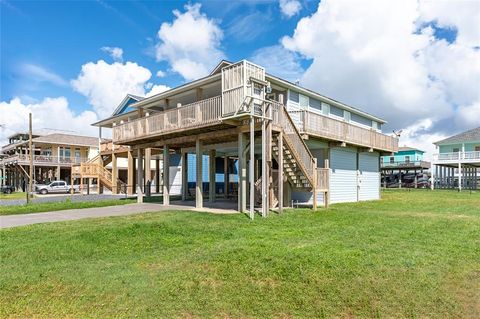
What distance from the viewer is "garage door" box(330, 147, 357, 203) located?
19219 millimetres

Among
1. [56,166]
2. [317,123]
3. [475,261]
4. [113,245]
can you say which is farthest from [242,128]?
[56,166]

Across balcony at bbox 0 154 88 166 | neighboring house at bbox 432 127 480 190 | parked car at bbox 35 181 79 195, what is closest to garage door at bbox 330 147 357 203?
neighboring house at bbox 432 127 480 190

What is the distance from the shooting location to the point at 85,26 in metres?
15.1

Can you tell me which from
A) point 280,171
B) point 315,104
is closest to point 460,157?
point 315,104

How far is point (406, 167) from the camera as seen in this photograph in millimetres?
53438

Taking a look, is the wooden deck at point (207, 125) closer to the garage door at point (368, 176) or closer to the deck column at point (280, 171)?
the deck column at point (280, 171)

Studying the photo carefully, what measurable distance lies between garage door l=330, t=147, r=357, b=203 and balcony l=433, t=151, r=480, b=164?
81.6 feet

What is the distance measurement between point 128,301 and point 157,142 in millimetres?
14481

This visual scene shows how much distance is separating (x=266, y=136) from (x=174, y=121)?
5.49m

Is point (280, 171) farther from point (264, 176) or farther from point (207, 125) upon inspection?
point (207, 125)

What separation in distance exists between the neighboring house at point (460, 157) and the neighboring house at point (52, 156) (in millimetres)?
47463

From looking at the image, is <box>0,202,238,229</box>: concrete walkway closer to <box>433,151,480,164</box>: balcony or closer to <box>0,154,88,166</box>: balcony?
<box>0,154,88,166</box>: balcony

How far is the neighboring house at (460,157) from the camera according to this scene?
38.2 m

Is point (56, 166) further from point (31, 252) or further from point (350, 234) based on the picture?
point (350, 234)
